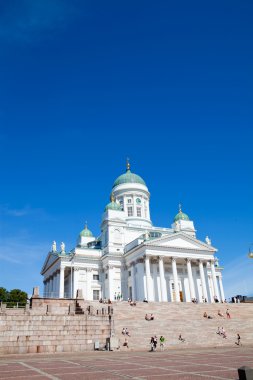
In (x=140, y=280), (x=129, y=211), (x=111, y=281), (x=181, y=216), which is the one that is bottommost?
(x=140, y=280)

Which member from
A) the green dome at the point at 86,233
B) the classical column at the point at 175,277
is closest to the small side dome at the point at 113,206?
the green dome at the point at 86,233

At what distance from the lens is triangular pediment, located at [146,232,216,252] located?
52650 mm

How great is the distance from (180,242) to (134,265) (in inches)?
314

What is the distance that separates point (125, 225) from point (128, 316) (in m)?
27.7

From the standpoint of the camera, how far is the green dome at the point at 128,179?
69000 millimetres

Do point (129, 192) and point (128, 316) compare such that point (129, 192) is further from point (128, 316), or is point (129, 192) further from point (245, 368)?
point (245, 368)

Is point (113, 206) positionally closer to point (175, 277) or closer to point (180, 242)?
point (180, 242)

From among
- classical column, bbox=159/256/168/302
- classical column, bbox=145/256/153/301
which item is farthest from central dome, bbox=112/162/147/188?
classical column, bbox=145/256/153/301

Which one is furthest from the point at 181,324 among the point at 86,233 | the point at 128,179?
the point at 128,179

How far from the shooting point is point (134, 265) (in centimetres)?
5494

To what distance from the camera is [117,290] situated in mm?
55750

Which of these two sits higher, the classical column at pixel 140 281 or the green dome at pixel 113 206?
the green dome at pixel 113 206

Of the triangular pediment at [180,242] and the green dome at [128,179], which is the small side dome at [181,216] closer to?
the green dome at [128,179]

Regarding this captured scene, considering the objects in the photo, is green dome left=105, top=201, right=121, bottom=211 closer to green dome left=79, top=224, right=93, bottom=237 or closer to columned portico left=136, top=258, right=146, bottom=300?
green dome left=79, top=224, right=93, bottom=237
